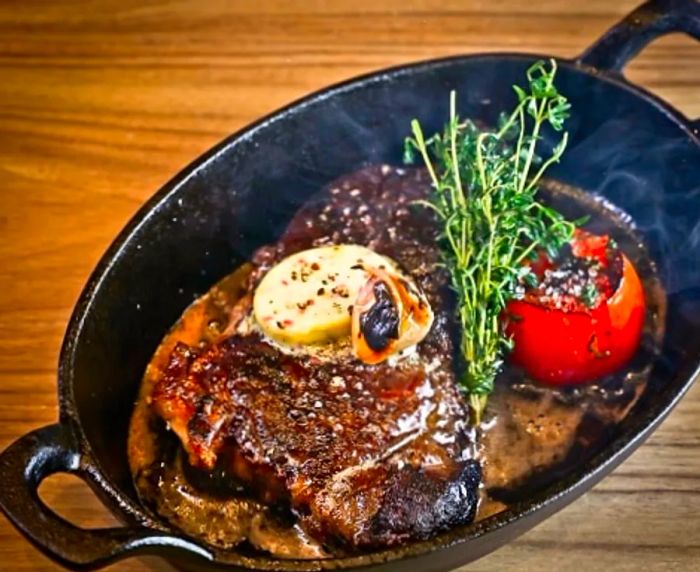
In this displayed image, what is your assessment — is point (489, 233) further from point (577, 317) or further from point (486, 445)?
point (486, 445)

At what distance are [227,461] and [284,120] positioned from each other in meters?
0.66

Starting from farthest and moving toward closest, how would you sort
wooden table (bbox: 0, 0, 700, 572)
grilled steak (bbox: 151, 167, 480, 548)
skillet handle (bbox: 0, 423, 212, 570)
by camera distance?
wooden table (bbox: 0, 0, 700, 572) → grilled steak (bbox: 151, 167, 480, 548) → skillet handle (bbox: 0, 423, 212, 570)

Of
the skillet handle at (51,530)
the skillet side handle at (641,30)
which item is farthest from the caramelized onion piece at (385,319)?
the skillet side handle at (641,30)

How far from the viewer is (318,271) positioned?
1745 mm

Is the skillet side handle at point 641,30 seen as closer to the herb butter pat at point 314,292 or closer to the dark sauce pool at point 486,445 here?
the dark sauce pool at point 486,445

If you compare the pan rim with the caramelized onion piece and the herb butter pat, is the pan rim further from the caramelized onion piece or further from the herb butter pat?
the caramelized onion piece

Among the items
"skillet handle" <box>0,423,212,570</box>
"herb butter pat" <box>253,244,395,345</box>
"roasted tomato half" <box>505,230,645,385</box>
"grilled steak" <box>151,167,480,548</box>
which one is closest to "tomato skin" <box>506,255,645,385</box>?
"roasted tomato half" <box>505,230,645,385</box>

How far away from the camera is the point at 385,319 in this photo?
5.25 feet

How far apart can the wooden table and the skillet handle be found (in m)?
0.52

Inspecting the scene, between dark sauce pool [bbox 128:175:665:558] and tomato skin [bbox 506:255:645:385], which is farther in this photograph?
tomato skin [bbox 506:255:645:385]

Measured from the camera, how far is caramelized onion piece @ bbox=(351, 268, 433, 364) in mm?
1602

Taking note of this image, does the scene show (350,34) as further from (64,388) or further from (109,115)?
(64,388)

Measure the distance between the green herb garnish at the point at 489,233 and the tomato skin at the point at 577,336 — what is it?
0.04 m

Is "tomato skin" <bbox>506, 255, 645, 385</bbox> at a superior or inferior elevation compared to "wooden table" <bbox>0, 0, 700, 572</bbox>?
inferior
